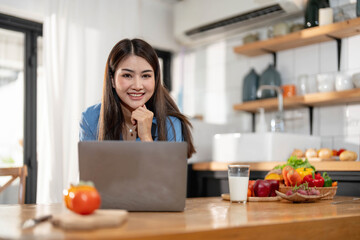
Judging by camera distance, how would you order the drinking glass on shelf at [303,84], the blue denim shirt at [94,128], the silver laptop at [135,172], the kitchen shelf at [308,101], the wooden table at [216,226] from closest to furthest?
the wooden table at [216,226] → the silver laptop at [135,172] → the blue denim shirt at [94,128] → the kitchen shelf at [308,101] → the drinking glass on shelf at [303,84]

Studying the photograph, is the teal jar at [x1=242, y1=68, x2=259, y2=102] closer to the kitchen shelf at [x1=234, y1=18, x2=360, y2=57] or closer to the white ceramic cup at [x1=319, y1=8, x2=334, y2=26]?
the kitchen shelf at [x1=234, y1=18, x2=360, y2=57]

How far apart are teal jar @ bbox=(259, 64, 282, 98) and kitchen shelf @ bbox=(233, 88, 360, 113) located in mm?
60

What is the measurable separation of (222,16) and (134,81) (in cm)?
205

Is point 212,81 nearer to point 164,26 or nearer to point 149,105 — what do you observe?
point 164,26

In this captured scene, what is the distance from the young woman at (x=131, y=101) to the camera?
1.72 metres

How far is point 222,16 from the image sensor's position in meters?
3.57

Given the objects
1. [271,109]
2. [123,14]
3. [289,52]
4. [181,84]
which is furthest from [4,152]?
[289,52]

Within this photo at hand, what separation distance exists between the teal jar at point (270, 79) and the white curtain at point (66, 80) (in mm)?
1250

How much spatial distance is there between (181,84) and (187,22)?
2.05 feet

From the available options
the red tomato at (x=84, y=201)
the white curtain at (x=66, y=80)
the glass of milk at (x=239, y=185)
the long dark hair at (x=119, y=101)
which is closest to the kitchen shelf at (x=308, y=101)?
the white curtain at (x=66, y=80)

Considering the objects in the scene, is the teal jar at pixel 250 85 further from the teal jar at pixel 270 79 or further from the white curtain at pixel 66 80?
the white curtain at pixel 66 80

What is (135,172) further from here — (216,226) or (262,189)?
(262,189)

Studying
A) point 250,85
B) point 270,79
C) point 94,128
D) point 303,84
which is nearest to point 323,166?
point 303,84

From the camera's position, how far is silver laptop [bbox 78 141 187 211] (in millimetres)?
1070
